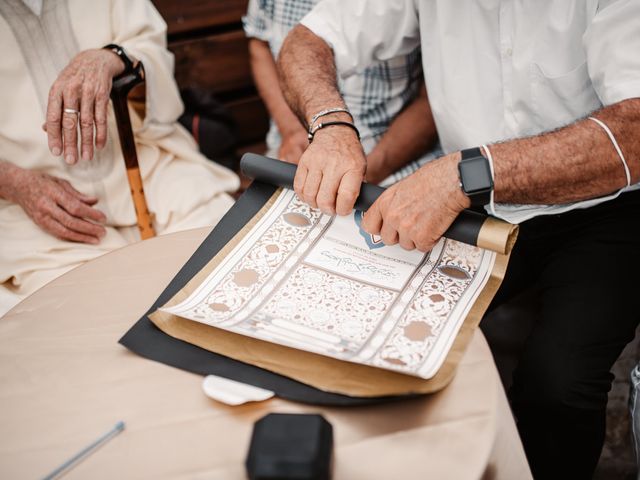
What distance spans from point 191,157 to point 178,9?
71 centimetres

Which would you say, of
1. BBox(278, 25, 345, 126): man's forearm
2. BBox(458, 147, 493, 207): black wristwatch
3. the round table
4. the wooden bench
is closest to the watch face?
BBox(458, 147, 493, 207): black wristwatch

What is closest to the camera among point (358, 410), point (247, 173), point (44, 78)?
point (358, 410)

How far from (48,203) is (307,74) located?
0.70m

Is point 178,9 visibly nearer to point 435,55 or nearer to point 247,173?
point 435,55

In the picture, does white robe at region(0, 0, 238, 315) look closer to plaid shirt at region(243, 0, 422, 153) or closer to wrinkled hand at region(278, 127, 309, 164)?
wrinkled hand at region(278, 127, 309, 164)

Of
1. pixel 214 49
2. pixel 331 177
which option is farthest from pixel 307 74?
pixel 214 49

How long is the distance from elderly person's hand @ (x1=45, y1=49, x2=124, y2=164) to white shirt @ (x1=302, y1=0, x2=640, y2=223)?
0.52 meters

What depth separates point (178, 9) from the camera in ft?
6.64

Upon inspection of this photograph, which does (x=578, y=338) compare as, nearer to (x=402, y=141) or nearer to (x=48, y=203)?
(x=402, y=141)

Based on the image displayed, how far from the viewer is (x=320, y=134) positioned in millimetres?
1097

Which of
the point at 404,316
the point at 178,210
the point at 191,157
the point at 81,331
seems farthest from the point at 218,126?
the point at 404,316

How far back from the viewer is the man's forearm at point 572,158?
93 centimetres

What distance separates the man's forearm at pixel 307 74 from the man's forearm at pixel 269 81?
479 millimetres

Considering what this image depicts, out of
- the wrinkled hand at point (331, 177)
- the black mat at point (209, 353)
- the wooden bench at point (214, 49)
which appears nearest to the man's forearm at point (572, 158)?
the wrinkled hand at point (331, 177)
